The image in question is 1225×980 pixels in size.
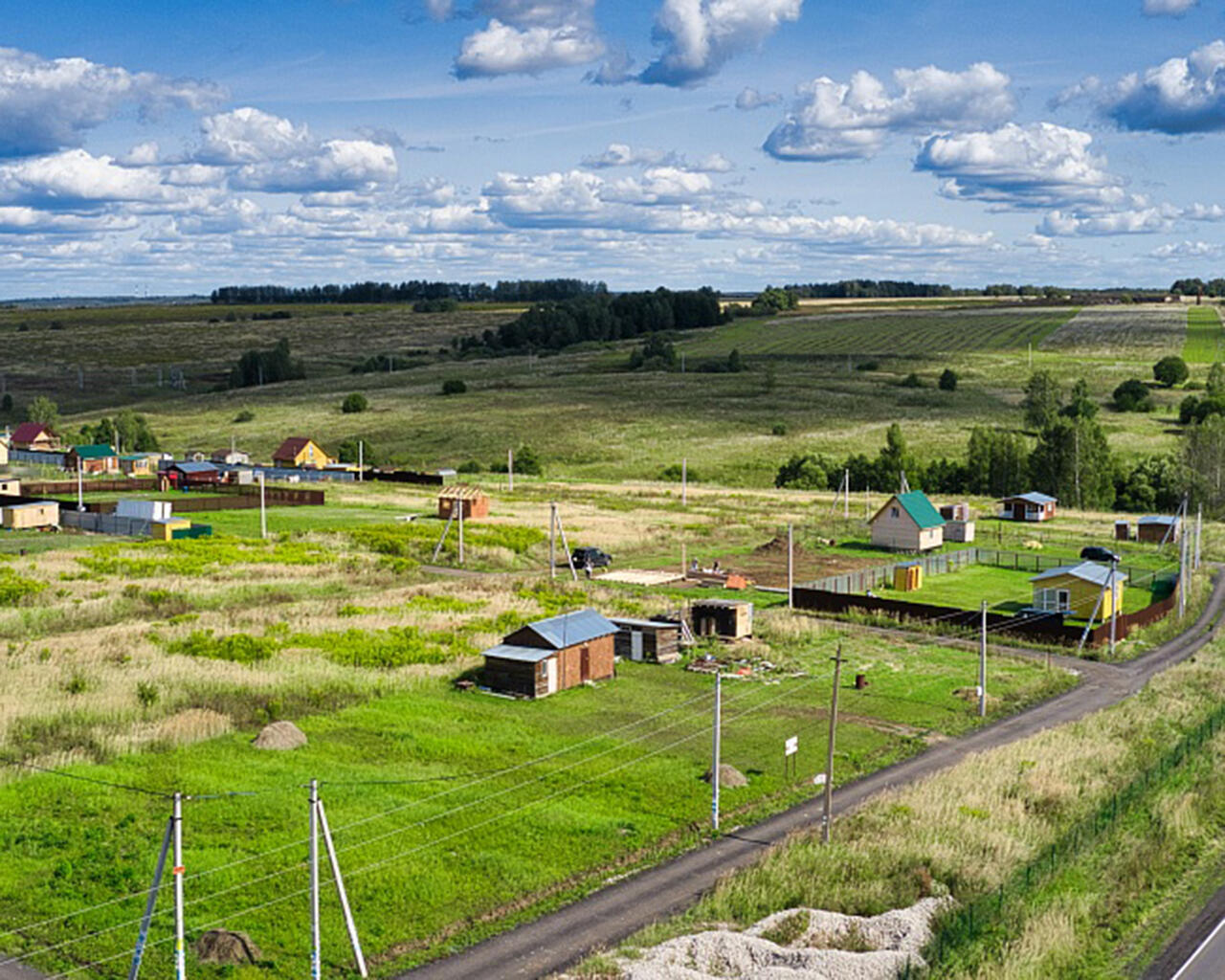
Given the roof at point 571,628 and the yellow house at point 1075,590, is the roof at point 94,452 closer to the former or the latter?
the roof at point 571,628

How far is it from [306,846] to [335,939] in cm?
420

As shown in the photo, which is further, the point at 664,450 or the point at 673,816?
the point at 664,450

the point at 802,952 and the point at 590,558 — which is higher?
the point at 802,952

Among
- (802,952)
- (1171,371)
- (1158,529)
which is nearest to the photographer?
(802,952)

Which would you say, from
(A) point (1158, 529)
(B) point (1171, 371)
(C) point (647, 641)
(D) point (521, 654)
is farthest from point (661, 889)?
(B) point (1171, 371)

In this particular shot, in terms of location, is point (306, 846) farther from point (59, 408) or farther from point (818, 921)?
point (59, 408)

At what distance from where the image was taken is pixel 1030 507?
268ft

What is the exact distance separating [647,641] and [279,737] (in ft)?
47.4

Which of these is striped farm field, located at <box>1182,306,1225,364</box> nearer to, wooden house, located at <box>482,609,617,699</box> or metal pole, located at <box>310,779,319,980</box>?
wooden house, located at <box>482,609,617,699</box>

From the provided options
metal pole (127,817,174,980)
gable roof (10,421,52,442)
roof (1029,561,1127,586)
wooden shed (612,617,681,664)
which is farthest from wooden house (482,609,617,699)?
gable roof (10,421,52,442)

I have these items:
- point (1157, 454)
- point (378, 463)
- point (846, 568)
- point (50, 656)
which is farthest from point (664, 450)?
point (50, 656)

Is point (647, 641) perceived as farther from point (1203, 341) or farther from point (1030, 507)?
point (1203, 341)

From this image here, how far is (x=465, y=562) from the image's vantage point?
6297cm

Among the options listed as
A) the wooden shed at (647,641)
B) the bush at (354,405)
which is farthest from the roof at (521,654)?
the bush at (354,405)
